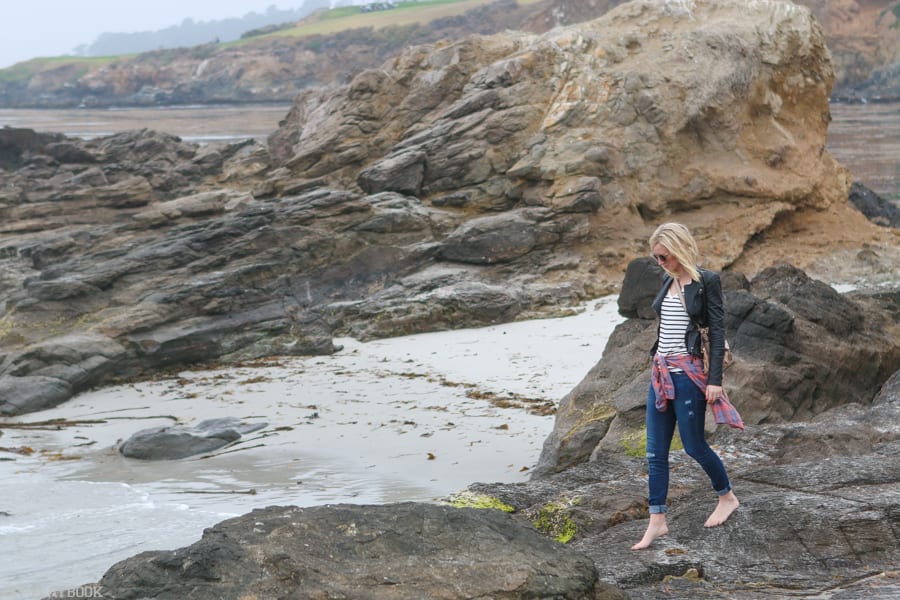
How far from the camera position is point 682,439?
5.37m

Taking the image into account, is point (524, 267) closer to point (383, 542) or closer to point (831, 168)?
point (831, 168)

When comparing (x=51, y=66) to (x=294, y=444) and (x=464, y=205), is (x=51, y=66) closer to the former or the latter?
(x=464, y=205)

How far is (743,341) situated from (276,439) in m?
4.56

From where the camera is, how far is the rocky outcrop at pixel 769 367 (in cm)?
773

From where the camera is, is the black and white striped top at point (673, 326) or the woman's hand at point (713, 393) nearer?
the woman's hand at point (713, 393)

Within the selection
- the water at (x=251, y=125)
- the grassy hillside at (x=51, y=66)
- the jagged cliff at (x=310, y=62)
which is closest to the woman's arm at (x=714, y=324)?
the water at (x=251, y=125)

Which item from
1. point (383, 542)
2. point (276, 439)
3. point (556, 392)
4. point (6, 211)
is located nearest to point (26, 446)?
point (276, 439)

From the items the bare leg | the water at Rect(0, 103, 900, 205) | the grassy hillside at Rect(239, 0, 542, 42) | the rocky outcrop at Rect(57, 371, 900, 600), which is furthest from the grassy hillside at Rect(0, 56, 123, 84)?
the bare leg

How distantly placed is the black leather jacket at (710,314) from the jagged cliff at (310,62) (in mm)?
62381

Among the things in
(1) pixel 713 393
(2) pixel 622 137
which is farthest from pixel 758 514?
(2) pixel 622 137

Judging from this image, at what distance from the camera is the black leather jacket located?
527 cm

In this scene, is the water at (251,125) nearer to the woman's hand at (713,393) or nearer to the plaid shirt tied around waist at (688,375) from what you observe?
the plaid shirt tied around waist at (688,375)

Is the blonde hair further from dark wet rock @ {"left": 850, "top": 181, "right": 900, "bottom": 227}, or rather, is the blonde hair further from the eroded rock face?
dark wet rock @ {"left": 850, "top": 181, "right": 900, "bottom": 227}

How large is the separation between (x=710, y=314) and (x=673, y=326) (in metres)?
0.19
